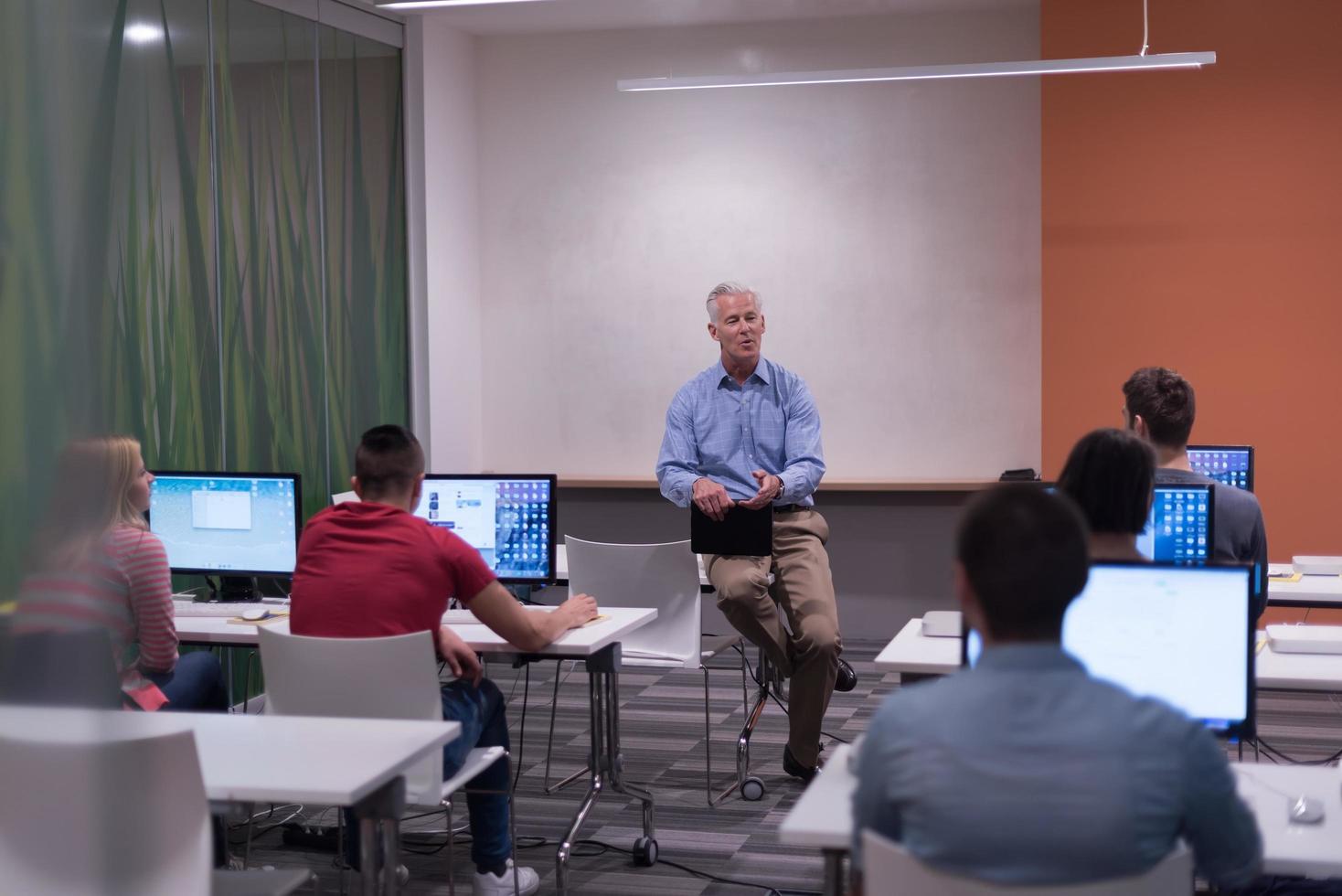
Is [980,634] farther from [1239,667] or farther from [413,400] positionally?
[413,400]

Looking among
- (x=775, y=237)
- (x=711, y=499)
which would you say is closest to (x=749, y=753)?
(x=711, y=499)

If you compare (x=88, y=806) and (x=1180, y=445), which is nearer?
(x=88, y=806)

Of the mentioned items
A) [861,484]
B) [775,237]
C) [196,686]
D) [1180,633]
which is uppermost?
[775,237]

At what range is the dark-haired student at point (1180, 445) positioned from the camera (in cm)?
328

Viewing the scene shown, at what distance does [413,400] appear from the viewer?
7.08 metres

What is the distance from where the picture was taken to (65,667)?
768mm

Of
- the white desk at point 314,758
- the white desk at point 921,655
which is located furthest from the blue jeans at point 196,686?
the white desk at point 921,655

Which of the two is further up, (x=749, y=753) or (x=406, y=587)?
(x=406, y=587)

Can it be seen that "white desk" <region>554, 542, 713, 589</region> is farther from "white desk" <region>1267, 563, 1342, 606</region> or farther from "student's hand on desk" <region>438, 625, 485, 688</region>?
"white desk" <region>1267, 563, 1342, 606</region>

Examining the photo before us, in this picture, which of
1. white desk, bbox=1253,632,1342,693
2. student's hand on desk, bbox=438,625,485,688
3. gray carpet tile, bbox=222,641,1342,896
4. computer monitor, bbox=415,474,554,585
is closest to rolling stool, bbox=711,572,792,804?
gray carpet tile, bbox=222,641,1342,896

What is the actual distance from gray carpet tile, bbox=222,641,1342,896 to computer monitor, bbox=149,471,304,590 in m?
0.85

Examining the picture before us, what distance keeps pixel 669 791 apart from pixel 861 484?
2.84 metres

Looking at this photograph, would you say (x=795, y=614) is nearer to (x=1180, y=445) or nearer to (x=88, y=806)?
(x=1180, y=445)

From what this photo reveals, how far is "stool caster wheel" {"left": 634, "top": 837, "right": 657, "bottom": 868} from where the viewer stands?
12.4ft
